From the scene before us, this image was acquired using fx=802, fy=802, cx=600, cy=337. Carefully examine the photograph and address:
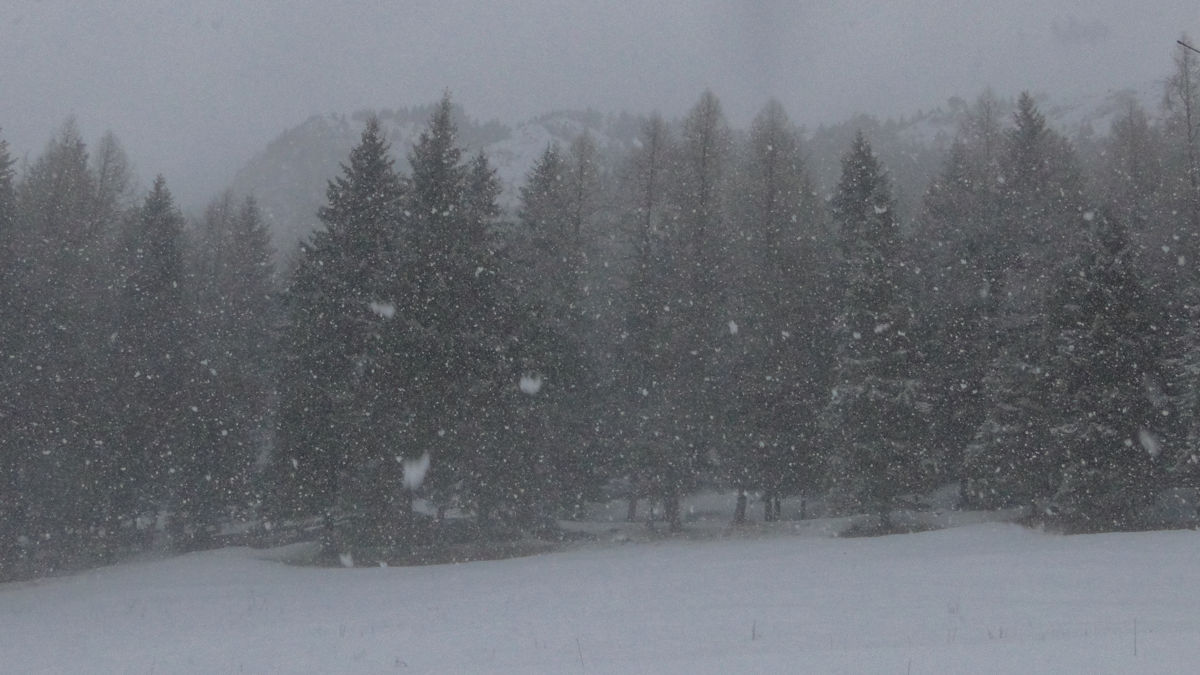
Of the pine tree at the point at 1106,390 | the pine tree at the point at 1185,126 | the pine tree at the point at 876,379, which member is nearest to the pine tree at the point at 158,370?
the pine tree at the point at 876,379

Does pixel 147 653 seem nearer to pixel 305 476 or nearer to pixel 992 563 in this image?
pixel 305 476

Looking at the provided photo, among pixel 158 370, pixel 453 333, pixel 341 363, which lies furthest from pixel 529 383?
pixel 158 370

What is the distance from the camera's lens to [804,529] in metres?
25.5

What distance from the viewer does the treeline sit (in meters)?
22.2

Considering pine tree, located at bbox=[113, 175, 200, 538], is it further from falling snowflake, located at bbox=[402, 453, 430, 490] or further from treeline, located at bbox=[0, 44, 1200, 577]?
falling snowflake, located at bbox=[402, 453, 430, 490]

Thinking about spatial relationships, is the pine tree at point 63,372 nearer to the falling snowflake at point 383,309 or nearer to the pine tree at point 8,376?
the pine tree at point 8,376

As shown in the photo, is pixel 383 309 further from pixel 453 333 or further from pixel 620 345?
pixel 620 345

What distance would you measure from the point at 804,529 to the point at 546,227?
1366 centimetres

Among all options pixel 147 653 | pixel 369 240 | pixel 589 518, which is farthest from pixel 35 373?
pixel 589 518

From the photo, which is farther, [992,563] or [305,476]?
[305,476]

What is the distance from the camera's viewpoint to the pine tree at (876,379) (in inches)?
924

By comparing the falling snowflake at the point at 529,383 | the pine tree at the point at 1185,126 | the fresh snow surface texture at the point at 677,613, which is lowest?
the fresh snow surface texture at the point at 677,613

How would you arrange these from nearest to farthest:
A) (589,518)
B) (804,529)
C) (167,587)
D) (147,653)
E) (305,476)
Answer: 1. (147,653)
2. (167,587)
3. (305,476)
4. (804,529)
5. (589,518)

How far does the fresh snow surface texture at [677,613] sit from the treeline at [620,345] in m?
3.67
